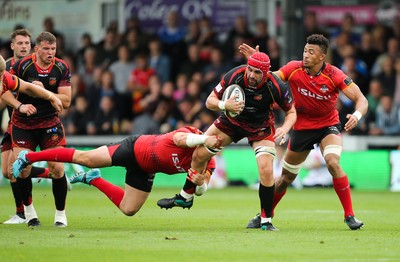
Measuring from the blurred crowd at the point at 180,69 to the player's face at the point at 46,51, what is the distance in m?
10.6

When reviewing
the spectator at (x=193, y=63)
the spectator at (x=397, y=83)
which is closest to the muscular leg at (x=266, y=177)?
the spectator at (x=397, y=83)

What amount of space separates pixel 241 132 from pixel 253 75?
0.91m

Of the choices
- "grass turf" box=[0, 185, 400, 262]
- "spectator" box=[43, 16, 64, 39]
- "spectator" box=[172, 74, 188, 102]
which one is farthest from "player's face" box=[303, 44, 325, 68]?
"spectator" box=[43, 16, 64, 39]

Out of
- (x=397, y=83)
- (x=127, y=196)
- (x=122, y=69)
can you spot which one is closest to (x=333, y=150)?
(x=127, y=196)

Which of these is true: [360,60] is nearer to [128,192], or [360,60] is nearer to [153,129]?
[153,129]

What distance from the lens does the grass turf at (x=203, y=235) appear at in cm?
1054

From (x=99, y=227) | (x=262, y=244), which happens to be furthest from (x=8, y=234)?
(x=262, y=244)

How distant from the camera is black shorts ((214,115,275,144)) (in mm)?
13516

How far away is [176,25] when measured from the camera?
27.4m

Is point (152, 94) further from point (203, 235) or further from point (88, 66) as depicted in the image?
point (203, 235)

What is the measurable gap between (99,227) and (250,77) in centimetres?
288

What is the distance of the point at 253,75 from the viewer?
13172 millimetres

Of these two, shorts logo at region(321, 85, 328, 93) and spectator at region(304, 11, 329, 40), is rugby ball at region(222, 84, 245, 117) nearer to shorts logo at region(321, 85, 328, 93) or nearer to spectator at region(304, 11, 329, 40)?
shorts logo at region(321, 85, 328, 93)

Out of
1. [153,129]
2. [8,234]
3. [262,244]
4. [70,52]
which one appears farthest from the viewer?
[70,52]
